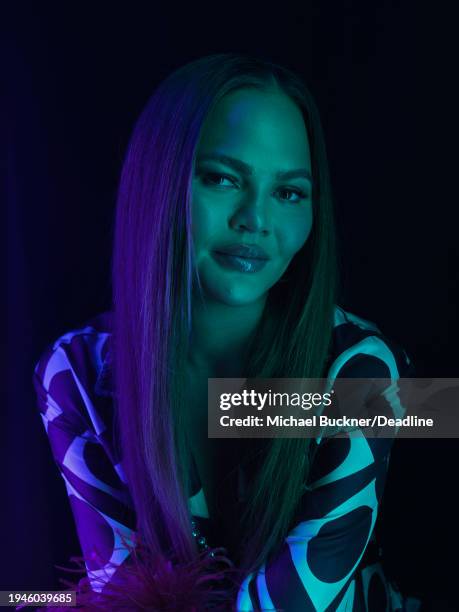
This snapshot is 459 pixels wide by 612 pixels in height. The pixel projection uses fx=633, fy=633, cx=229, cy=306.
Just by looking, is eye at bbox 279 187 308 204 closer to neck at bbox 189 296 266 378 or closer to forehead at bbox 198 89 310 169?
forehead at bbox 198 89 310 169

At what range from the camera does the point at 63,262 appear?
4.71 ft

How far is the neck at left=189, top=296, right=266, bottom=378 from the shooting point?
1217 mm

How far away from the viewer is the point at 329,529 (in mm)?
1061

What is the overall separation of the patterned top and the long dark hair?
0.05m

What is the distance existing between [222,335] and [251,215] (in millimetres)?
314

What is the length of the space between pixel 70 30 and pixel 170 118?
459 mm

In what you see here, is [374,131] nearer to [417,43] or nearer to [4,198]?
[417,43]

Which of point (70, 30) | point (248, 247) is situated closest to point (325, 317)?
point (248, 247)

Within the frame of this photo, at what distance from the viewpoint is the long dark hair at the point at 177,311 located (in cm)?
104

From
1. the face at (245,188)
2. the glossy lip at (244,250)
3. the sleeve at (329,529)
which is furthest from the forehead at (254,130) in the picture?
the sleeve at (329,529)

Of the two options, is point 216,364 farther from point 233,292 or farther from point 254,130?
point 254,130

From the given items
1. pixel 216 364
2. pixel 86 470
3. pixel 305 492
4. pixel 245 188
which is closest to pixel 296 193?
pixel 245 188

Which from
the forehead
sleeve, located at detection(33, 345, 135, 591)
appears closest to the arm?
sleeve, located at detection(33, 345, 135, 591)

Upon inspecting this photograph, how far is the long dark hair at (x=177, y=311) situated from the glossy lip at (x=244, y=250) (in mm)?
62
